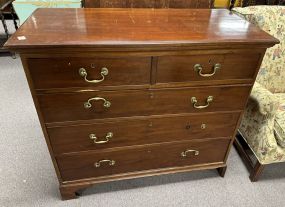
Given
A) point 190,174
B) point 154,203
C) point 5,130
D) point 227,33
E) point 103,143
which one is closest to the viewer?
point 227,33

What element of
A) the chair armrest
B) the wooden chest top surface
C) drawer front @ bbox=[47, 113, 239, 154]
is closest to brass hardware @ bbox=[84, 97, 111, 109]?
drawer front @ bbox=[47, 113, 239, 154]

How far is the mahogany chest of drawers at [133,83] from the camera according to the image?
90 cm

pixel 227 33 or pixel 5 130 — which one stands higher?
pixel 227 33

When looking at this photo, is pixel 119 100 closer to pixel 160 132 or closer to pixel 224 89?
pixel 160 132

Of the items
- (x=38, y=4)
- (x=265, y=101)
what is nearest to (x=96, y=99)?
(x=265, y=101)

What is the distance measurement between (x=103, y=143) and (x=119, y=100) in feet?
0.94

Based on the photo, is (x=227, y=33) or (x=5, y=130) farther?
(x=5, y=130)

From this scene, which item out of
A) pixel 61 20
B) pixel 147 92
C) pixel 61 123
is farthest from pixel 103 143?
pixel 61 20

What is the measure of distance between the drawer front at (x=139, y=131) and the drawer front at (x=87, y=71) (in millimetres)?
241

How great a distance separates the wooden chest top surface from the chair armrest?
1.25 ft

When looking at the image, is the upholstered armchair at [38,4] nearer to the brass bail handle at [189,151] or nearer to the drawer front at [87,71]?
the drawer front at [87,71]

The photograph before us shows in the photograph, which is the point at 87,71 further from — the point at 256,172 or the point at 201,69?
the point at 256,172

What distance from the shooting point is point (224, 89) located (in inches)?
→ 43.6

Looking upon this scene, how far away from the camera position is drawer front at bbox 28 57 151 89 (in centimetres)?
89
